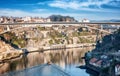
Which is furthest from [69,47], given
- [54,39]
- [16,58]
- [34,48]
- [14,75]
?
[14,75]

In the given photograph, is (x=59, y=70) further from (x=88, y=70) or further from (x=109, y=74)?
(x=109, y=74)

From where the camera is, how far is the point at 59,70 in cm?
1800

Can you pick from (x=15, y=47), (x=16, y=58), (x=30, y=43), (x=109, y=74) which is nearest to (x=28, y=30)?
(x=30, y=43)

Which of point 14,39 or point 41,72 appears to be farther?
point 14,39

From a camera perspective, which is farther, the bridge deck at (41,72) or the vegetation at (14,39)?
the vegetation at (14,39)

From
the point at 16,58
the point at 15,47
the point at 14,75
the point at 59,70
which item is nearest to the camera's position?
the point at 14,75

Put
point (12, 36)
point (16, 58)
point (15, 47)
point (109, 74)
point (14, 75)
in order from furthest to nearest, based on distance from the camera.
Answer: point (12, 36)
point (15, 47)
point (16, 58)
point (14, 75)
point (109, 74)

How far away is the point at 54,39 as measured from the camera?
117ft

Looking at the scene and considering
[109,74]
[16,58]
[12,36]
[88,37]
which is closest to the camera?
[109,74]

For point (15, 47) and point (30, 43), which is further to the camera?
point (30, 43)

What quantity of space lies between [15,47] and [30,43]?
304 centimetres

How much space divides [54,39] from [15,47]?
23.0 ft

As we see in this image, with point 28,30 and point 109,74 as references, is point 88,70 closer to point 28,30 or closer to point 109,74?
point 109,74

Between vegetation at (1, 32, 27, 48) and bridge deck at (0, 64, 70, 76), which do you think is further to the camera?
vegetation at (1, 32, 27, 48)
